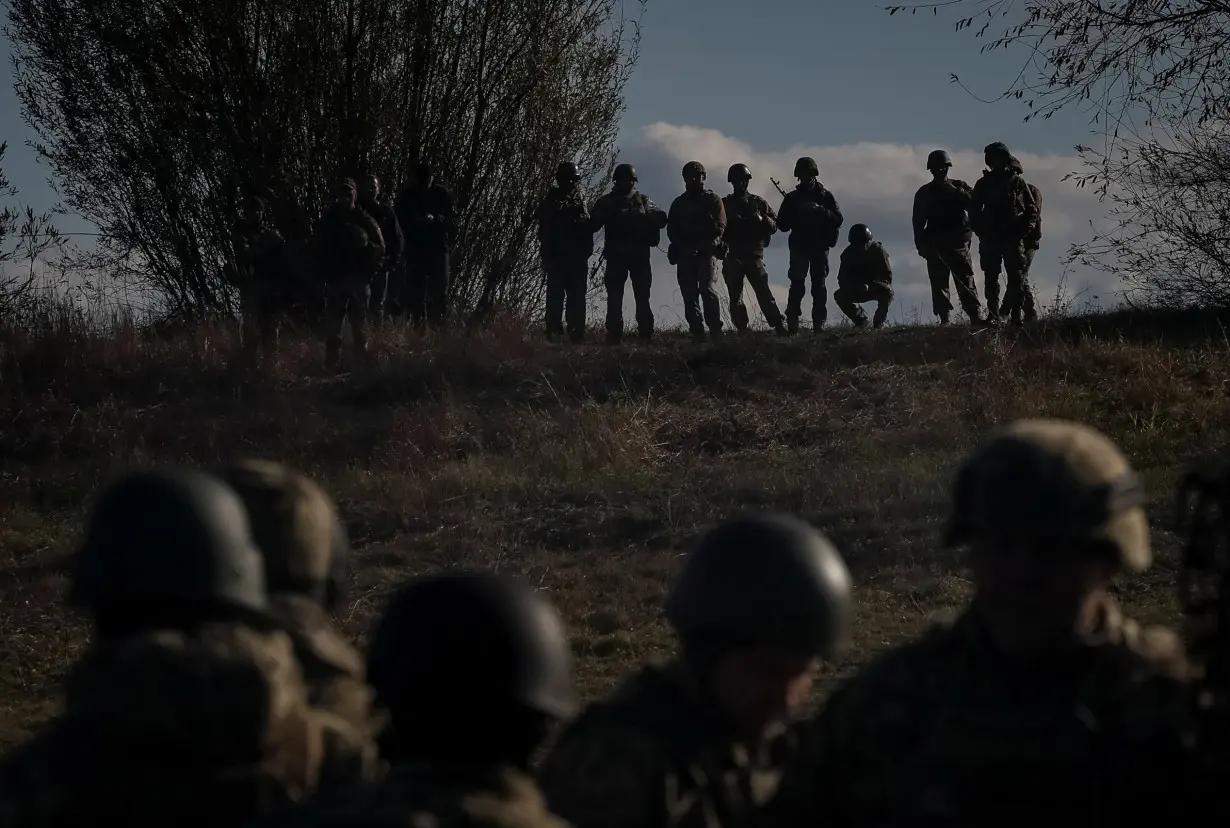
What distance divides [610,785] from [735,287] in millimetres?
15940

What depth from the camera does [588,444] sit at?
12.5m

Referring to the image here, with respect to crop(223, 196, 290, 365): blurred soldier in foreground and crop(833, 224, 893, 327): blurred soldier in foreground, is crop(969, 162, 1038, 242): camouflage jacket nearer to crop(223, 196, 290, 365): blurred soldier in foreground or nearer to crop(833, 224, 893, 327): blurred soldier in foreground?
crop(833, 224, 893, 327): blurred soldier in foreground

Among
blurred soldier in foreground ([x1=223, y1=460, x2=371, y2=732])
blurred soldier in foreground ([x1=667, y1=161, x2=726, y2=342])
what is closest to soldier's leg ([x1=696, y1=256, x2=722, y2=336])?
blurred soldier in foreground ([x1=667, y1=161, x2=726, y2=342])

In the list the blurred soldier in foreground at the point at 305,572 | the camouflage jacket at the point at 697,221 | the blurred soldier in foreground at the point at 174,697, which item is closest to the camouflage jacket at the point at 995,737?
the blurred soldier in foreground at the point at 174,697

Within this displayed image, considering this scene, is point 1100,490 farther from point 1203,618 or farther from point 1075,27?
point 1075,27

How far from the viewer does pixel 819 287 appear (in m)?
18.1

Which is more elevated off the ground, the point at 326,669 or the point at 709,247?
the point at 709,247

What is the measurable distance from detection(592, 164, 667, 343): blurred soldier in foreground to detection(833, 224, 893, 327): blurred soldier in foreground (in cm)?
223

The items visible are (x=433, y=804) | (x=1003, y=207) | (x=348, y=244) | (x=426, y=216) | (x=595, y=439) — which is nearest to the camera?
(x=433, y=804)

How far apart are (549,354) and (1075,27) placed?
241 inches

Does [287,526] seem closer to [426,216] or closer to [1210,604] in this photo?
[1210,604]

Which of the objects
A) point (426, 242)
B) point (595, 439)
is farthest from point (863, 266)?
point (595, 439)

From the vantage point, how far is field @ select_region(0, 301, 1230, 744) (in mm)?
9414

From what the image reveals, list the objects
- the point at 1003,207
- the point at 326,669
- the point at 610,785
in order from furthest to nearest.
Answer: the point at 1003,207
the point at 326,669
the point at 610,785
